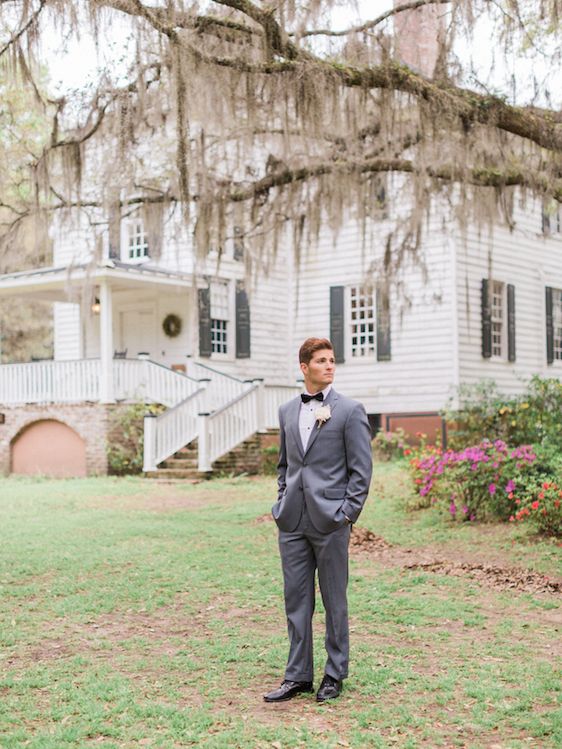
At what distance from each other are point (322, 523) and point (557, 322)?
20586 mm

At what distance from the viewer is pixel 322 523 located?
196 inches

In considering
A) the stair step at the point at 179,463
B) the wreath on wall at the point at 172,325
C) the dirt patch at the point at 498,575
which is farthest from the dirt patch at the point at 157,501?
the wreath on wall at the point at 172,325

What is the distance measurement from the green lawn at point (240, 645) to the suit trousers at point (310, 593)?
20 cm

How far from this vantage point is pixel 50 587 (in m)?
8.37

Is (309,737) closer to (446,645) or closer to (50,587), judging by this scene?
(446,645)

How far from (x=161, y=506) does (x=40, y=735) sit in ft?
31.8

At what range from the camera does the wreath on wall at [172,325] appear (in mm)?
22203

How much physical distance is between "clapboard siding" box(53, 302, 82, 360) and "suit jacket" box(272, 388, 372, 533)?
19.3 metres

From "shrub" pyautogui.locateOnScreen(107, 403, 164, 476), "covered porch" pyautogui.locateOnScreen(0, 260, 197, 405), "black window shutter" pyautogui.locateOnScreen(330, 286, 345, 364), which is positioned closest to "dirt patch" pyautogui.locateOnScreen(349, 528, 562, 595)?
"covered porch" pyautogui.locateOnScreen(0, 260, 197, 405)

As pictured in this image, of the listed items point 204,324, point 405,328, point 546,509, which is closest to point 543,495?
point 546,509

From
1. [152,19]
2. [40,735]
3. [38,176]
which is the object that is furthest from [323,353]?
[38,176]

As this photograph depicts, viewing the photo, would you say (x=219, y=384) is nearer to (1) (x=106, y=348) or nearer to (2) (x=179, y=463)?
(2) (x=179, y=463)

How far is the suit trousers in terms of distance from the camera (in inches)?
199

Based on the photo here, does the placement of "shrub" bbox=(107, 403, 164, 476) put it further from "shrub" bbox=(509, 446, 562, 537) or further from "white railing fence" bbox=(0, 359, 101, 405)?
"shrub" bbox=(509, 446, 562, 537)
